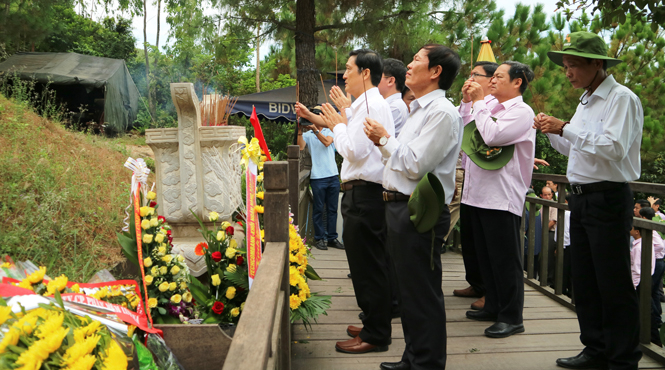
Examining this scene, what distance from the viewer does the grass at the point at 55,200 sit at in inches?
156

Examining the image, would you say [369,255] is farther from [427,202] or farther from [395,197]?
[427,202]

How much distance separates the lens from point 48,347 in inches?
42.4

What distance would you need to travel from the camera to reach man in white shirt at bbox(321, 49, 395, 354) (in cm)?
273

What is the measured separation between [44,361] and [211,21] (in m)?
7.36

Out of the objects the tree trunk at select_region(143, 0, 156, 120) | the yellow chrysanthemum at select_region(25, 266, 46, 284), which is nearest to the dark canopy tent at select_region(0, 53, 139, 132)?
the tree trunk at select_region(143, 0, 156, 120)

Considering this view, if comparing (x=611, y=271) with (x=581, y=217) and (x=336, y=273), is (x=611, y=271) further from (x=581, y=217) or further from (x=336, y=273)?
(x=336, y=273)

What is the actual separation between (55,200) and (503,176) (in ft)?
13.3

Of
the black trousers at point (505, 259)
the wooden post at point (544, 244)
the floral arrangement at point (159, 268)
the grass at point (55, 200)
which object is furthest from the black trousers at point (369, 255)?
the grass at point (55, 200)

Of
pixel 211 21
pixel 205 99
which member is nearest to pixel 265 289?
pixel 205 99

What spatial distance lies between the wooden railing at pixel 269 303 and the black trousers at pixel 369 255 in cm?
76

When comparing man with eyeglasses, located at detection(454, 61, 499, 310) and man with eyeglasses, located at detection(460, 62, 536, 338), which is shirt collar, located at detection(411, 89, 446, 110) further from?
man with eyeglasses, located at detection(454, 61, 499, 310)

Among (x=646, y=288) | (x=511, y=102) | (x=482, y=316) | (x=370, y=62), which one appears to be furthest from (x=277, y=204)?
(x=646, y=288)

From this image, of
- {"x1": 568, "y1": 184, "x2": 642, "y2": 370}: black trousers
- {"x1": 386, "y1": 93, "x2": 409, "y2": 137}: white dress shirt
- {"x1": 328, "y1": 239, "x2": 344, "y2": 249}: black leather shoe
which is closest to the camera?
{"x1": 568, "y1": 184, "x2": 642, "y2": 370}: black trousers

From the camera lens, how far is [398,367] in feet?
8.07
